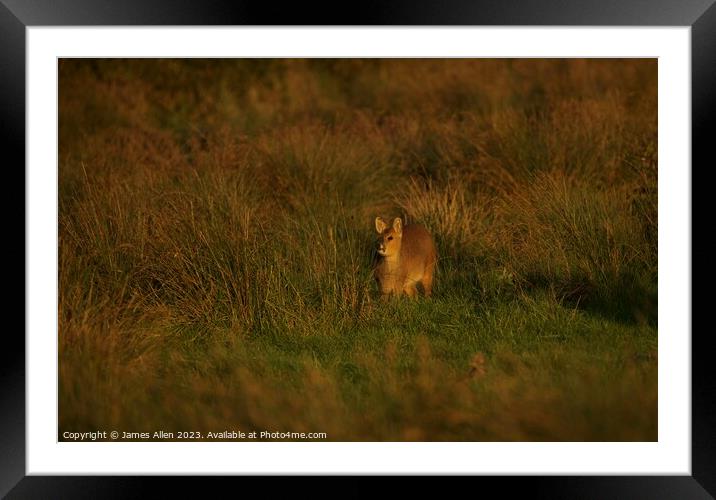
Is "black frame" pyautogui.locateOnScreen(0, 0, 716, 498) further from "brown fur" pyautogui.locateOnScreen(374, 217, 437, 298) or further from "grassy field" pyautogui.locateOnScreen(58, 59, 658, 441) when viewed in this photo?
"brown fur" pyautogui.locateOnScreen(374, 217, 437, 298)

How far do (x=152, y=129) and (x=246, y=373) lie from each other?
6.86 metres

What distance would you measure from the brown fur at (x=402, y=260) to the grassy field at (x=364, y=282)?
0.14m

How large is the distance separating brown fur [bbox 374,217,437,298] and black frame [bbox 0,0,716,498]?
236 centimetres

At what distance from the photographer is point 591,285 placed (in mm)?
5785

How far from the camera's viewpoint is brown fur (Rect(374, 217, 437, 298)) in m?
5.94
